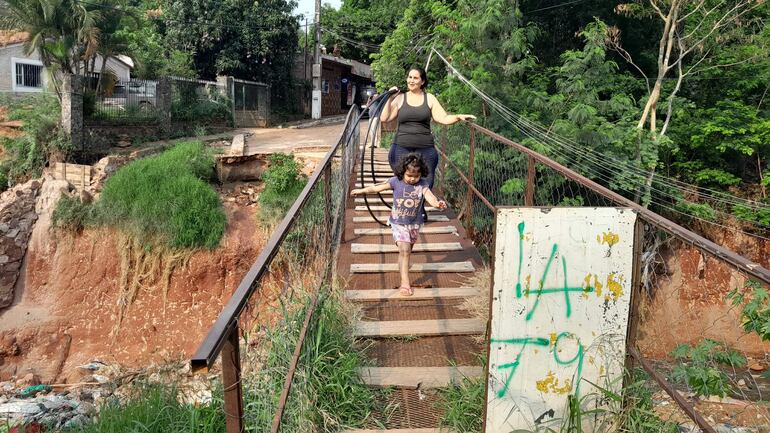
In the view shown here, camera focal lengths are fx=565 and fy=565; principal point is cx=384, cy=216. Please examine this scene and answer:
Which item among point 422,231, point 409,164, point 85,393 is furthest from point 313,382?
point 85,393

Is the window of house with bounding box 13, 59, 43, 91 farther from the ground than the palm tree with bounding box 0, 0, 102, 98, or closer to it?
closer to it

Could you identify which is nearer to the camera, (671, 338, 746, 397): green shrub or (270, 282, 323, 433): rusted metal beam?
(270, 282, 323, 433): rusted metal beam

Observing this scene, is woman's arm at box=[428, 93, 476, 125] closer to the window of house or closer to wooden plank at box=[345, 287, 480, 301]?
wooden plank at box=[345, 287, 480, 301]

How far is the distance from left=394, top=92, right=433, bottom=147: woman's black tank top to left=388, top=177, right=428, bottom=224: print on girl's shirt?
0.84 m

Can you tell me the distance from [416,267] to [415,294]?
22.2 inches

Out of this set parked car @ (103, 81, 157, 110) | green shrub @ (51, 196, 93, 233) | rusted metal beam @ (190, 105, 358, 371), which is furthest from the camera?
parked car @ (103, 81, 157, 110)

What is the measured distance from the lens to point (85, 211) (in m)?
11.6

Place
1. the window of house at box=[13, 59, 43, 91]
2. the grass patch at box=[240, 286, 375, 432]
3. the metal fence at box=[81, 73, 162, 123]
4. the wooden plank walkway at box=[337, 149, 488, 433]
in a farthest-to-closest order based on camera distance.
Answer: the window of house at box=[13, 59, 43, 91] → the metal fence at box=[81, 73, 162, 123] → the wooden plank walkway at box=[337, 149, 488, 433] → the grass patch at box=[240, 286, 375, 432]

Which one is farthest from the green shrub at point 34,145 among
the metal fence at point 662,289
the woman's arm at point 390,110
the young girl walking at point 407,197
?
the young girl walking at point 407,197

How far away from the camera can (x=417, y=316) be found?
13.6 ft

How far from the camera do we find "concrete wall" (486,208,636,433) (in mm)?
2424

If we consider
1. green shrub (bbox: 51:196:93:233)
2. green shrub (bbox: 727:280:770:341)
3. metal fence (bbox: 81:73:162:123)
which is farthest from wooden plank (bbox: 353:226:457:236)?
metal fence (bbox: 81:73:162:123)

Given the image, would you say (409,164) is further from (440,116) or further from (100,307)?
(100,307)

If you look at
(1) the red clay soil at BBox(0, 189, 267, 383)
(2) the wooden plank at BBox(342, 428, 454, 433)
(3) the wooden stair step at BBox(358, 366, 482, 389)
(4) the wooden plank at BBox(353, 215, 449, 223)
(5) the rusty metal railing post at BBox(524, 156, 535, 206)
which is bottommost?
(1) the red clay soil at BBox(0, 189, 267, 383)
